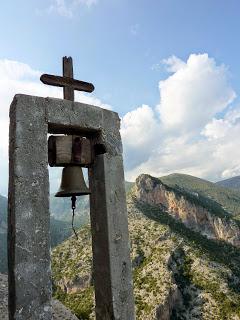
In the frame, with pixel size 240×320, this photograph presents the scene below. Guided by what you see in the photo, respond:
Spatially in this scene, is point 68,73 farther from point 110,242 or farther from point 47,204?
point 110,242

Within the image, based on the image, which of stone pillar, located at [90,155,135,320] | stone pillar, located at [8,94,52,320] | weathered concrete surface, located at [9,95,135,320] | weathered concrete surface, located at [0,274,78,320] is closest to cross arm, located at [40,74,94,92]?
weathered concrete surface, located at [9,95,135,320]

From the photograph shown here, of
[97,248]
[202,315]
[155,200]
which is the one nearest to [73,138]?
[97,248]

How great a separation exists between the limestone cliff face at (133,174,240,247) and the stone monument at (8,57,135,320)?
92.3 meters

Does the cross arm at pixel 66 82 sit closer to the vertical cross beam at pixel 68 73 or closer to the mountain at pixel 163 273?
the vertical cross beam at pixel 68 73

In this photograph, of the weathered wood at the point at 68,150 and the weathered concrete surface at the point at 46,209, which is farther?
the weathered wood at the point at 68,150

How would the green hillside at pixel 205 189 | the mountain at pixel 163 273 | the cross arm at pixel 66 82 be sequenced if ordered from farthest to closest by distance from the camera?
the green hillside at pixel 205 189 < the mountain at pixel 163 273 < the cross arm at pixel 66 82

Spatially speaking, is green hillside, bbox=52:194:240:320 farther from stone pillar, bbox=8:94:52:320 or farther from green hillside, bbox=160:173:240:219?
green hillside, bbox=160:173:240:219

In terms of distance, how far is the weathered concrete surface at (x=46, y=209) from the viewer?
15.1 ft

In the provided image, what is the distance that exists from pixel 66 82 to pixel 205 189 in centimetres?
16833

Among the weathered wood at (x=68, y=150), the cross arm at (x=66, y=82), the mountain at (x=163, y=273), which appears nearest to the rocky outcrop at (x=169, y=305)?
the mountain at (x=163, y=273)

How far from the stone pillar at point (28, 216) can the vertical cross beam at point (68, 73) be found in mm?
692

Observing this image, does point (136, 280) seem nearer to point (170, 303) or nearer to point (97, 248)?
point (170, 303)

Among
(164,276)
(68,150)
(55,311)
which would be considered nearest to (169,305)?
(164,276)

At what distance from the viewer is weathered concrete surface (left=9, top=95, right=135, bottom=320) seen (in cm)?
459
